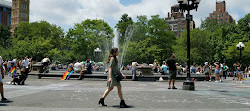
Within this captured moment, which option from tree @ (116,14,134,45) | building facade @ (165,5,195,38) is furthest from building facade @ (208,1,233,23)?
tree @ (116,14,134,45)

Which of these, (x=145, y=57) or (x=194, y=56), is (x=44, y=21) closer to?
(x=145, y=57)

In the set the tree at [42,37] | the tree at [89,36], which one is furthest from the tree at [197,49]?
the tree at [42,37]

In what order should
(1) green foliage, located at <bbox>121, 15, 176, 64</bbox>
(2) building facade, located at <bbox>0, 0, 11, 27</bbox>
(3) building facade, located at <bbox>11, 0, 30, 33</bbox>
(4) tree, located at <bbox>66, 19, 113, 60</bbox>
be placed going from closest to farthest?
(1) green foliage, located at <bbox>121, 15, 176, 64</bbox> → (4) tree, located at <bbox>66, 19, 113, 60</bbox> → (3) building facade, located at <bbox>11, 0, 30, 33</bbox> → (2) building facade, located at <bbox>0, 0, 11, 27</bbox>

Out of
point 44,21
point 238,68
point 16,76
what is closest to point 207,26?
point 44,21

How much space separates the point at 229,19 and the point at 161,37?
92.8m

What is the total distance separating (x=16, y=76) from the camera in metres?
15.8

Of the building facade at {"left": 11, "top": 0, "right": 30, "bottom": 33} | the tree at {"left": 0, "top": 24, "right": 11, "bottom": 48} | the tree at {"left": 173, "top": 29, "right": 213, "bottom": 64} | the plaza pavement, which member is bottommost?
the plaza pavement

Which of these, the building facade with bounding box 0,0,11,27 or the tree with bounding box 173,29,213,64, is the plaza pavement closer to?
the tree with bounding box 173,29,213,64

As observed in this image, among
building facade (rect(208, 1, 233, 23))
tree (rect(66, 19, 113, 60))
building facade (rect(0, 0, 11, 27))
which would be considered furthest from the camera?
building facade (rect(0, 0, 11, 27))

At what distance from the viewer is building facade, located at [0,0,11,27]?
464 ft

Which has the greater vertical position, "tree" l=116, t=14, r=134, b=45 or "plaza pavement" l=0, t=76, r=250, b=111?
"tree" l=116, t=14, r=134, b=45

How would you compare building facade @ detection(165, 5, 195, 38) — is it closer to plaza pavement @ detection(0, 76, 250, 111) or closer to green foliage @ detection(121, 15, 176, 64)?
green foliage @ detection(121, 15, 176, 64)

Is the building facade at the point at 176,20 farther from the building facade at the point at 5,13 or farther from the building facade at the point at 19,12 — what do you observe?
the building facade at the point at 5,13

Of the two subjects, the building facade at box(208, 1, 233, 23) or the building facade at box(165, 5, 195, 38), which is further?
the building facade at box(165, 5, 195, 38)
